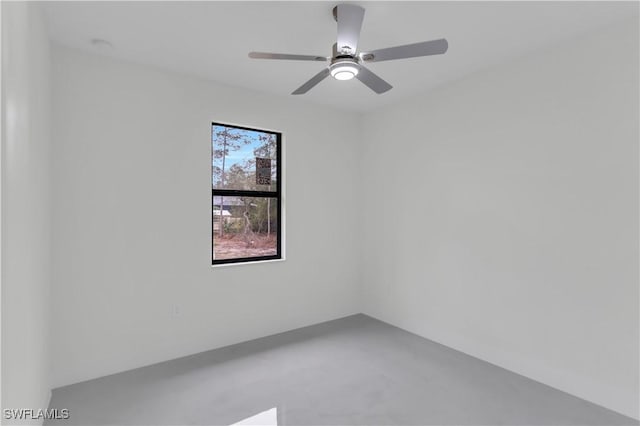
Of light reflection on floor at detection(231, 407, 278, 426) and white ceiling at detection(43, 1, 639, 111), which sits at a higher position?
white ceiling at detection(43, 1, 639, 111)

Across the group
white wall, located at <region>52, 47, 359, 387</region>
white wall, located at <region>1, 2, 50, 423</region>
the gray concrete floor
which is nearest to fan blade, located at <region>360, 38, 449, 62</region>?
white wall, located at <region>1, 2, 50, 423</region>

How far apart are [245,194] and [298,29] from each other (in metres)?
1.76

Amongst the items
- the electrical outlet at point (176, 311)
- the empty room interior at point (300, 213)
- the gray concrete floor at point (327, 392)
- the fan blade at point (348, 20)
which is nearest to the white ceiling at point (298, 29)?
the empty room interior at point (300, 213)

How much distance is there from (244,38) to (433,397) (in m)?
2.92

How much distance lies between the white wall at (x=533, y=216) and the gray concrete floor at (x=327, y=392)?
30 cm

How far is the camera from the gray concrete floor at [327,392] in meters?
2.17

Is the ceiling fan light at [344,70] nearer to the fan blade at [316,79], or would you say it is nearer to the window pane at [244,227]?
the fan blade at [316,79]

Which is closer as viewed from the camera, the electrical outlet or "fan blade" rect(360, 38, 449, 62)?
"fan blade" rect(360, 38, 449, 62)

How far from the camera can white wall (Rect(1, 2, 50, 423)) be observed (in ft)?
4.24

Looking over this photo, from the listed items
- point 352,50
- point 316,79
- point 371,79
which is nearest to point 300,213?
point 316,79

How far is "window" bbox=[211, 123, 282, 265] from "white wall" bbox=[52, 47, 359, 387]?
14cm

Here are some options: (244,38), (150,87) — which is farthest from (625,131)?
(150,87)

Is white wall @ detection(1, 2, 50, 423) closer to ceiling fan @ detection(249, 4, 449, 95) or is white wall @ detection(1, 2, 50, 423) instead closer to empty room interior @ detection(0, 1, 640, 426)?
empty room interior @ detection(0, 1, 640, 426)

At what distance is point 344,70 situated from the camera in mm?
2111
